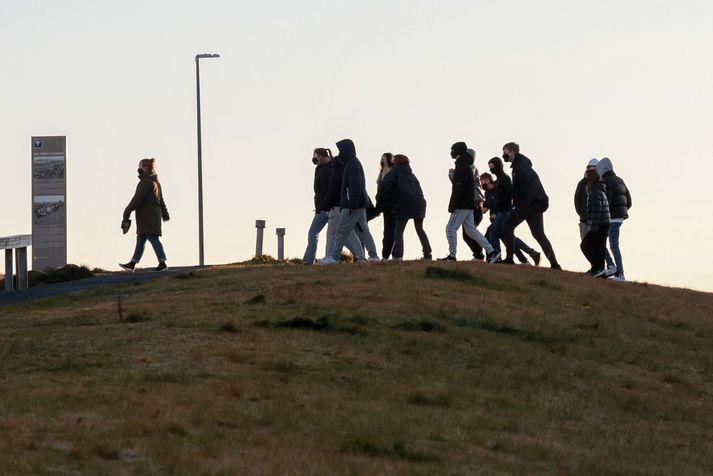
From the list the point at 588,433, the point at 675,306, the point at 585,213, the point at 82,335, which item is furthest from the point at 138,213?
the point at 588,433

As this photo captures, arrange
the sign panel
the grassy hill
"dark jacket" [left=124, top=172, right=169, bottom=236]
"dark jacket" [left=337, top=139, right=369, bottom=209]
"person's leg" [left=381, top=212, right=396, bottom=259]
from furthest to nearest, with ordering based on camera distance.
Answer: the sign panel → "dark jacket" [left=124, top=172, right=169, bottom=236] → "person's leg" [left=381, top=212, right=396, bottom=259] → "dark jacket" [left=337, top=139, right=369, bottom=209] → the grassy hill

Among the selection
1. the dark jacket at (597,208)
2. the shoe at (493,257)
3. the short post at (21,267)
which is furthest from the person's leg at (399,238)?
the short post at (21,267)

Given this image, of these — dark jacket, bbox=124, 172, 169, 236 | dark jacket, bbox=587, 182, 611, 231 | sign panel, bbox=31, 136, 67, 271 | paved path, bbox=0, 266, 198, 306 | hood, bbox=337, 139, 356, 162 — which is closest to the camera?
paved path, bbox=0, 266, 198, 306

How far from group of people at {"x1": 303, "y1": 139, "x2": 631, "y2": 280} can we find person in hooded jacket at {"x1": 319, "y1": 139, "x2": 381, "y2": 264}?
0.6 inches

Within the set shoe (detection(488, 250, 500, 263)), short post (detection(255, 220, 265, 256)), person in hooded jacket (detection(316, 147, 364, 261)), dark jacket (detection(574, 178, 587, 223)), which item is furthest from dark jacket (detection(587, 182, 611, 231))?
short post (detection(255, 220, 265, 256))

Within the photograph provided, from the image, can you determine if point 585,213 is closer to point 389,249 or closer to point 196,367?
point 389,249

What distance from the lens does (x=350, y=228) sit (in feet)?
89.5

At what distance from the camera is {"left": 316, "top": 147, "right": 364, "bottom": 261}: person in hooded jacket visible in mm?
27828

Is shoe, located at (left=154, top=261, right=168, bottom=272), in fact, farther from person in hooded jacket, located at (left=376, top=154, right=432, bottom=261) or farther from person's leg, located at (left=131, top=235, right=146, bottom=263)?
person in hooded jacket, located at (left=376, top=154, right=432, bottom=261)

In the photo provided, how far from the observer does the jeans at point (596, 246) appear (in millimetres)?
26969

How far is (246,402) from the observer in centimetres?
1305

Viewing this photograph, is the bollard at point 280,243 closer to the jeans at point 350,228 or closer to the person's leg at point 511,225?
the jeans at point 350,228

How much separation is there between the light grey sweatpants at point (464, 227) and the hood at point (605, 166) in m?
2.23

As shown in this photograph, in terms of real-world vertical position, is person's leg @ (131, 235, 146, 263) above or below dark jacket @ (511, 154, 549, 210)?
below
